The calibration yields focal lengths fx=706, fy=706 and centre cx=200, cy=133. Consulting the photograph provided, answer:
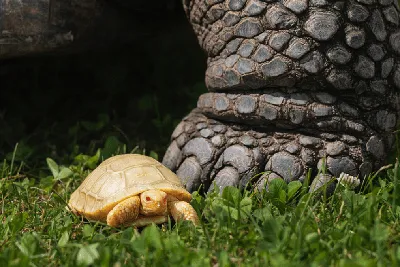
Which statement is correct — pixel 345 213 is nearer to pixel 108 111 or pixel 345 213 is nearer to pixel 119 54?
pixel 108 111

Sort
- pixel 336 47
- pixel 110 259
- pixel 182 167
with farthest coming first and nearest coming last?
pixel 182 167 < pixel 336 47 < pixel 110 259

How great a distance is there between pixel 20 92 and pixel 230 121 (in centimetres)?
154

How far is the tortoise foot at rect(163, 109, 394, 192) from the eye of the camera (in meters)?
2.34

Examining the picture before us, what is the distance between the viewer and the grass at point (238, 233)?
182 cm

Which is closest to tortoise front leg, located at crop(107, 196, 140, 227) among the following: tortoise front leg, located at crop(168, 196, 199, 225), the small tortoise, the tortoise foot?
the small tortoise

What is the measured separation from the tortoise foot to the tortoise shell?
0.60ft

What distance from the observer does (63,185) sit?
2.62m

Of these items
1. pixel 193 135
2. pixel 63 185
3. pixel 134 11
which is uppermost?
pixel 134 11

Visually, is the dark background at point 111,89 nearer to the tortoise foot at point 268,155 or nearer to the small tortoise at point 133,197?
the tortoise foot at point 268,155

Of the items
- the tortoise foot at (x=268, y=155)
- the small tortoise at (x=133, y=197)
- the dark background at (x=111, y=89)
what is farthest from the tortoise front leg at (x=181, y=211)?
the dark background at (x=111, y=89)

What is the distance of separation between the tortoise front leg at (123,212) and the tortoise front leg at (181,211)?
109 mm

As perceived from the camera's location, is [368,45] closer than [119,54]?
Yes

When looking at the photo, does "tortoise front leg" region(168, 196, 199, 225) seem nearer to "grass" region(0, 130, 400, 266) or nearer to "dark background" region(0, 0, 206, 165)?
"grass" region(0, 130, 400, 266)

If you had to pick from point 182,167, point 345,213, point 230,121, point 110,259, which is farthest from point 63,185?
point 345,213
